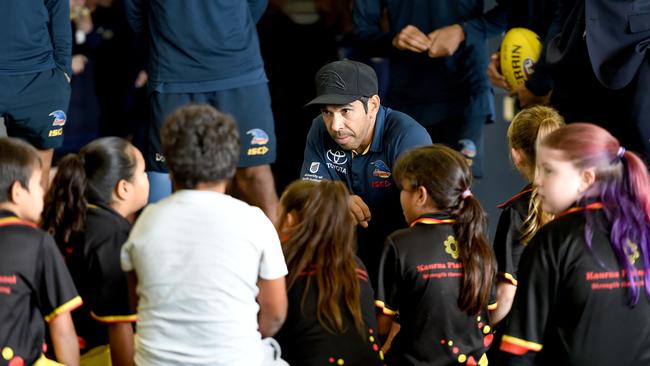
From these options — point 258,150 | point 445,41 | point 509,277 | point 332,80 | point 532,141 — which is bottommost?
point 509,277

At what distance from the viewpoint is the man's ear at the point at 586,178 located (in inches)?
104

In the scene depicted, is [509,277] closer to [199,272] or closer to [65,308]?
[199,272]

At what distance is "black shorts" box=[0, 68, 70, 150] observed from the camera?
4.39 metres

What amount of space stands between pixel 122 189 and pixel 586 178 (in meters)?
1.47

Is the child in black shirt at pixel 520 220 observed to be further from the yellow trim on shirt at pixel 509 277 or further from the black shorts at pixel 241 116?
the black shorts at pixel 241 116

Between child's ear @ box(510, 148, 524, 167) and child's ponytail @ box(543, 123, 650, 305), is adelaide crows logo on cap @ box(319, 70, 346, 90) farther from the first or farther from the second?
child's ponytail @ box(543, 123, 650, 305)

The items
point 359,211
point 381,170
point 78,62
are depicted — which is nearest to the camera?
point 359,211

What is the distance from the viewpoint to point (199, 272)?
2600mm

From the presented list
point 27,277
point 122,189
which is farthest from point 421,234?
point 27,277

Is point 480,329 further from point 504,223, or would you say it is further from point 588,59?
point 588,59

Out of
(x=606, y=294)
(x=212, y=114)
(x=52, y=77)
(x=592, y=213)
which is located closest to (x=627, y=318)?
(x=606, y=294)

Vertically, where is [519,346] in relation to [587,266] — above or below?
below

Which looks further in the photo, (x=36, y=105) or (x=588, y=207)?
(x=36, y=105)

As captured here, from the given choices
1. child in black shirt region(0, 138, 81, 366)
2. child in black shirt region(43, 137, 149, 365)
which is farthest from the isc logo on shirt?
child in black shirt region(0, 138, 81, 366)
